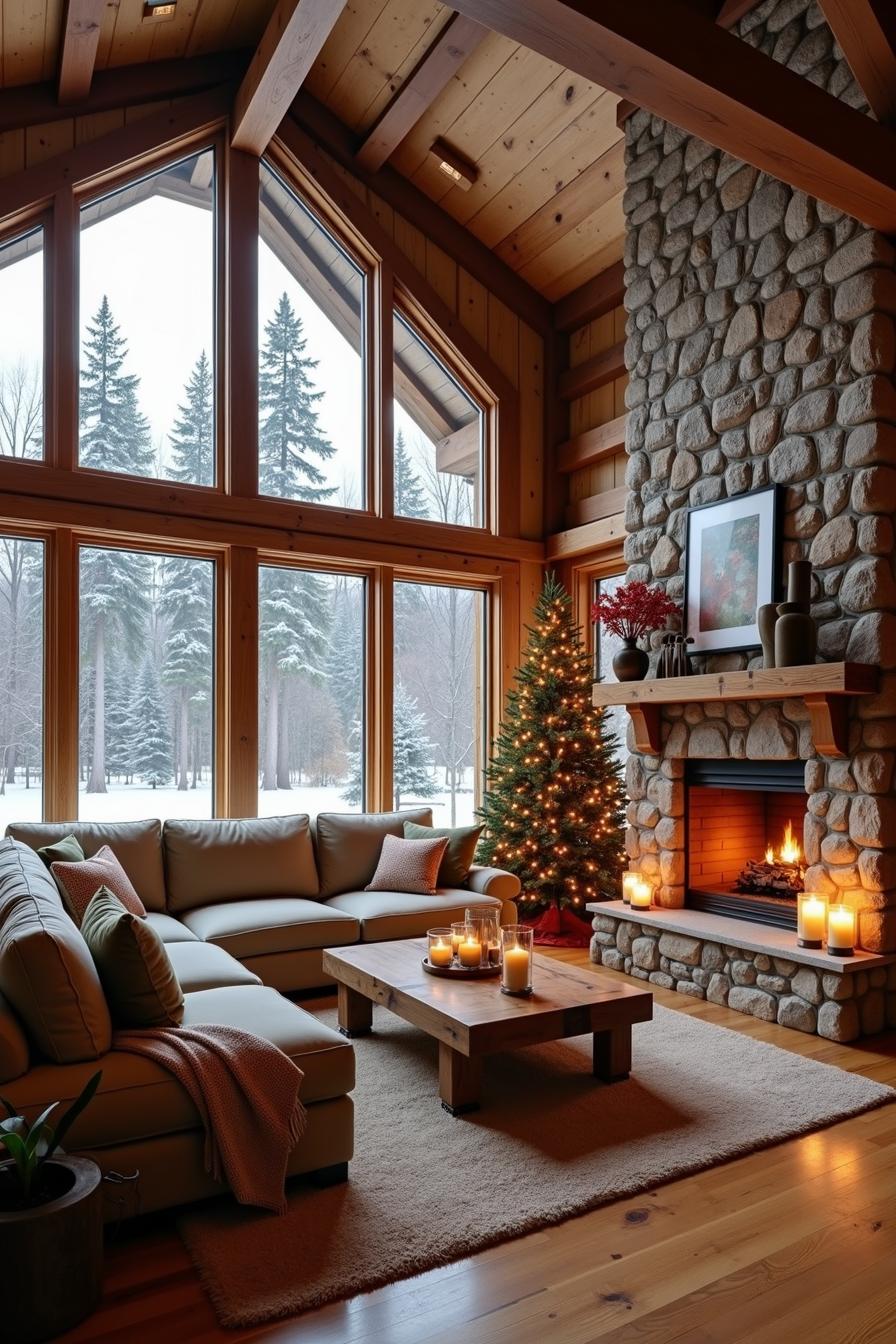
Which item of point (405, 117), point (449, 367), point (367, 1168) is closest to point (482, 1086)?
point (367, 1168)

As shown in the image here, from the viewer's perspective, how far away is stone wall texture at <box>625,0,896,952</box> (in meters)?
4.11

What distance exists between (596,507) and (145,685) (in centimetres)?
335

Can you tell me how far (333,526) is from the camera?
616 cm

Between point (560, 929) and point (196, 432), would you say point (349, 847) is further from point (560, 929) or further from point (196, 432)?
point (196, 432)

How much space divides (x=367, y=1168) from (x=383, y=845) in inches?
106

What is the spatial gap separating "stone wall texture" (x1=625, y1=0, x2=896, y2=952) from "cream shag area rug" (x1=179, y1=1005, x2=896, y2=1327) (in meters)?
0.99

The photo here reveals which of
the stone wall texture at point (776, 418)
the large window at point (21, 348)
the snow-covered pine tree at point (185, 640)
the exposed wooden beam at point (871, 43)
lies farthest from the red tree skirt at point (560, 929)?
the exposed wooden beam at point (871, 43)

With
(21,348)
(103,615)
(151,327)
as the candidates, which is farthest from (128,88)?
(103,615)

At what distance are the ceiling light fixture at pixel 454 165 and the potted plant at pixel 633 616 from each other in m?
3.30

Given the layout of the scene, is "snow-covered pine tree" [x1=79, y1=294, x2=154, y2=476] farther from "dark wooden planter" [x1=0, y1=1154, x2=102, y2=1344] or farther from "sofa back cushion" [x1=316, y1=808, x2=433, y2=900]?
"dark wooden planter" [x1=0, y1=1154, x2=102, y2=1344]

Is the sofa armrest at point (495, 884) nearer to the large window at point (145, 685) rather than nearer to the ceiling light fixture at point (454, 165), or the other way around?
the large window at point (145, 685)

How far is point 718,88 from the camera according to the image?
131 inches

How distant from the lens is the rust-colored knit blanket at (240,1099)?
8.29 ft

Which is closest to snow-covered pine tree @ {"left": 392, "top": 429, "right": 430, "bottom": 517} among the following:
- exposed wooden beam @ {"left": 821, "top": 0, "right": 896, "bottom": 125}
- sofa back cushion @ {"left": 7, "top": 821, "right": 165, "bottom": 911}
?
sofa back cushion @ {"left": 7, "top": 821, "right": 165, "bottom": 911}
